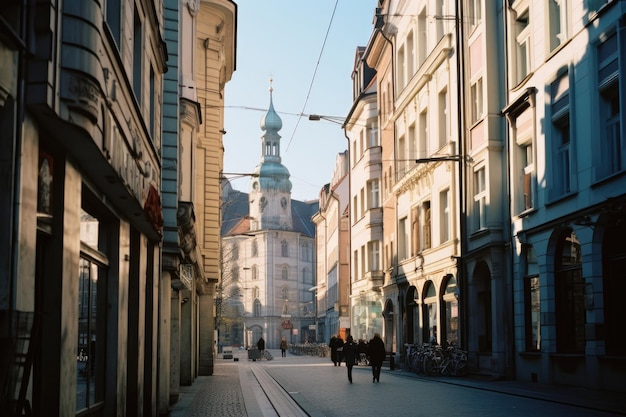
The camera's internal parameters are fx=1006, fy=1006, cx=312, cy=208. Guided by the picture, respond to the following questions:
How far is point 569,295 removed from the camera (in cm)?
2462

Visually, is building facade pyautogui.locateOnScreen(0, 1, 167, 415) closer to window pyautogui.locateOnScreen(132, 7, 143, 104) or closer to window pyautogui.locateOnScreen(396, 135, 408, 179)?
window pyautogui.locateOnScreen(132, 7, 143, 104)

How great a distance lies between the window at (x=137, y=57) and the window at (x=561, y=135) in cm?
1349

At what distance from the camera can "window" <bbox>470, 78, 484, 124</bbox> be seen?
1246 inches

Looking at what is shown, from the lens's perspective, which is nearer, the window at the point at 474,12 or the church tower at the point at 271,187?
the window at the point at 474,12

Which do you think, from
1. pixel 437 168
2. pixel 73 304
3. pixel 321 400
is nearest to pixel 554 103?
pixel 321 400

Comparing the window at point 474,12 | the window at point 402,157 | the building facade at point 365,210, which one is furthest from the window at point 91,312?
Result: the building facade at point 365,210

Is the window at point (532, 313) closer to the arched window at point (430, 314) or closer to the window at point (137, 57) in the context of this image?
the arched window at point (430, 314)

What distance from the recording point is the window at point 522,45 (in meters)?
28.4

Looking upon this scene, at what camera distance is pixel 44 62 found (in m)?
7.44

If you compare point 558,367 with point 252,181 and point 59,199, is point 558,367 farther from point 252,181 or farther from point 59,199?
point 252,181

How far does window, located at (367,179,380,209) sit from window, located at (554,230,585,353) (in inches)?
1072

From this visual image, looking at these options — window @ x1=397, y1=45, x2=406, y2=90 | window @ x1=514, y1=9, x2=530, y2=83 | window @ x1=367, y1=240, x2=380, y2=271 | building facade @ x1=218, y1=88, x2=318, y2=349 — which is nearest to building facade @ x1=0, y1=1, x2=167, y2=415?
window @ x1=514, y1=9, x2=530, y2=83

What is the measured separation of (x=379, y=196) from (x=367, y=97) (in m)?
5.67

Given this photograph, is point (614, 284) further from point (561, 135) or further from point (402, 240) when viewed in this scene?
point (402, 240)
